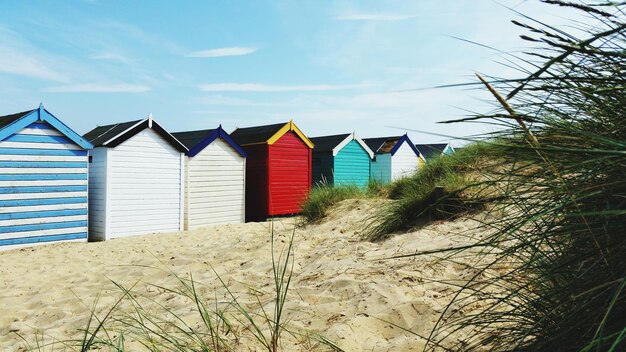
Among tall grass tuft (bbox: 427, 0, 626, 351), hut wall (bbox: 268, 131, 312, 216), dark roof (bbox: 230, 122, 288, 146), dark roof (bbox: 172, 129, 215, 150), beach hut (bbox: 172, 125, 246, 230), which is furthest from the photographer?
dark roof (bbox: 230, 122, 288, 146)

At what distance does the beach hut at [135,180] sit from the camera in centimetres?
1050

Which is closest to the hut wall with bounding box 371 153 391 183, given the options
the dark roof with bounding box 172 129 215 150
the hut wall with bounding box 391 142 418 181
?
the hut wall with bounding box 391 142 418 181

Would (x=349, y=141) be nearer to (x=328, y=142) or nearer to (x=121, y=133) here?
(x=328, y=142)

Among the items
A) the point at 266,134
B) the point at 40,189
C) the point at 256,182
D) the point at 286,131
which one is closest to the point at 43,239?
the point at 40,189

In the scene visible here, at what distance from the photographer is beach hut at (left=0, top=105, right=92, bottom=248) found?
9.11 meters

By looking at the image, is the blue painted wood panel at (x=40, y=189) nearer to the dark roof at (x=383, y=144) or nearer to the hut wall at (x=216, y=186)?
the hut wall at (x=216, y=186)

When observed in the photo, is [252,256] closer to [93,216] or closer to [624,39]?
[624,39]

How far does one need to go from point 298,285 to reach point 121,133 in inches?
328

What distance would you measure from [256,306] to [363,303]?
2.59 ft

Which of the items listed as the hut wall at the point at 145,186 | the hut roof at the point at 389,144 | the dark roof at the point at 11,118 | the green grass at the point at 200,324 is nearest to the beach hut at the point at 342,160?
the hut roof at the point at 389,144

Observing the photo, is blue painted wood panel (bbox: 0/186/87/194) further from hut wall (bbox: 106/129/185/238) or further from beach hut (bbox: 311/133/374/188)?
beach hut (bbox: 311/133/374/188)

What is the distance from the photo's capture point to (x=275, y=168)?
46.6 feet

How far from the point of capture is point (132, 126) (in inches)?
428

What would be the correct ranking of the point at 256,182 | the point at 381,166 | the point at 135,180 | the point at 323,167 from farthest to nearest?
the point at 381,166, the point at 323,167, the point at 256,182, the point at 135,180
